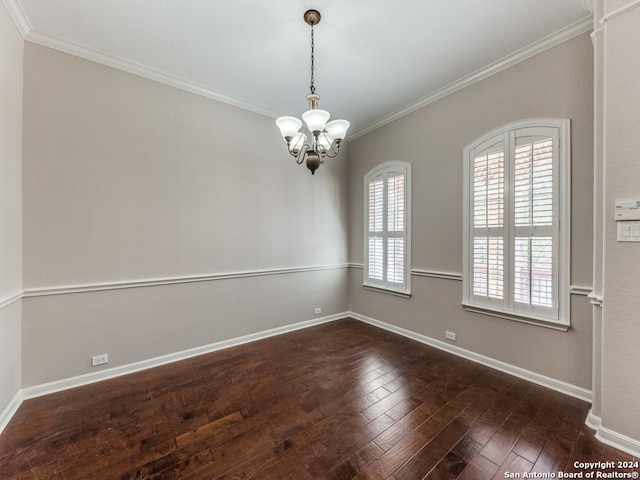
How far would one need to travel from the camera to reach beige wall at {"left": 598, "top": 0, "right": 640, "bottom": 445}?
1756 millimetres

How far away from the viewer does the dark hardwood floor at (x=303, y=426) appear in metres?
1.66

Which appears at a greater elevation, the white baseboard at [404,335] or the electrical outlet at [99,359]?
the electrical outlet at [99,359]

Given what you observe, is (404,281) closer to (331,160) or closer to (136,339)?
(331,160)

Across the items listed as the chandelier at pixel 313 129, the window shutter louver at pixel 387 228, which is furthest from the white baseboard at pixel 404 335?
the chandelier at pixel 313 129

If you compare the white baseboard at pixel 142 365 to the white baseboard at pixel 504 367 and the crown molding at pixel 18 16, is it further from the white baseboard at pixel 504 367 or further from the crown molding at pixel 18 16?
the crown molding at pixel 18 16

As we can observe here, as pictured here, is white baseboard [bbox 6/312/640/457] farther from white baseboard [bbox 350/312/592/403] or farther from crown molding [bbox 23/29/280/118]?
crown molding [bbox 23/29/280/118]

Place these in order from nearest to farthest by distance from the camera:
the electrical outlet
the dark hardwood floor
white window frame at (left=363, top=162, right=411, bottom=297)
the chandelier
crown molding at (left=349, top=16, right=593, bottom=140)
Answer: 1. the dark hardwood floor
2. the chandelier
3. crown molding at (left=349, top=16, right=593, bottom=140)
4. the electrical outlet
5. white window frame at (left=363, top=162, right=411, bottom=297)

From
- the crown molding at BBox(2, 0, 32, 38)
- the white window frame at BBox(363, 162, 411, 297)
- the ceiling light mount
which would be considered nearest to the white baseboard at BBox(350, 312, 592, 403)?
the white window frame at BBox(363, 162, 411, 297)

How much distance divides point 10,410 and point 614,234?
4.72m

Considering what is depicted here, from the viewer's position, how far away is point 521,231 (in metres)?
2.67

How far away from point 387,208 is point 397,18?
231 cm

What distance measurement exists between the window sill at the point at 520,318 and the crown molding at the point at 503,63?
2561mm

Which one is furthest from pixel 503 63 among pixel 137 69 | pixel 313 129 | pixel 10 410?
pixel 10 410

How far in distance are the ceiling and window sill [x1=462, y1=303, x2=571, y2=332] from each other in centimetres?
258
